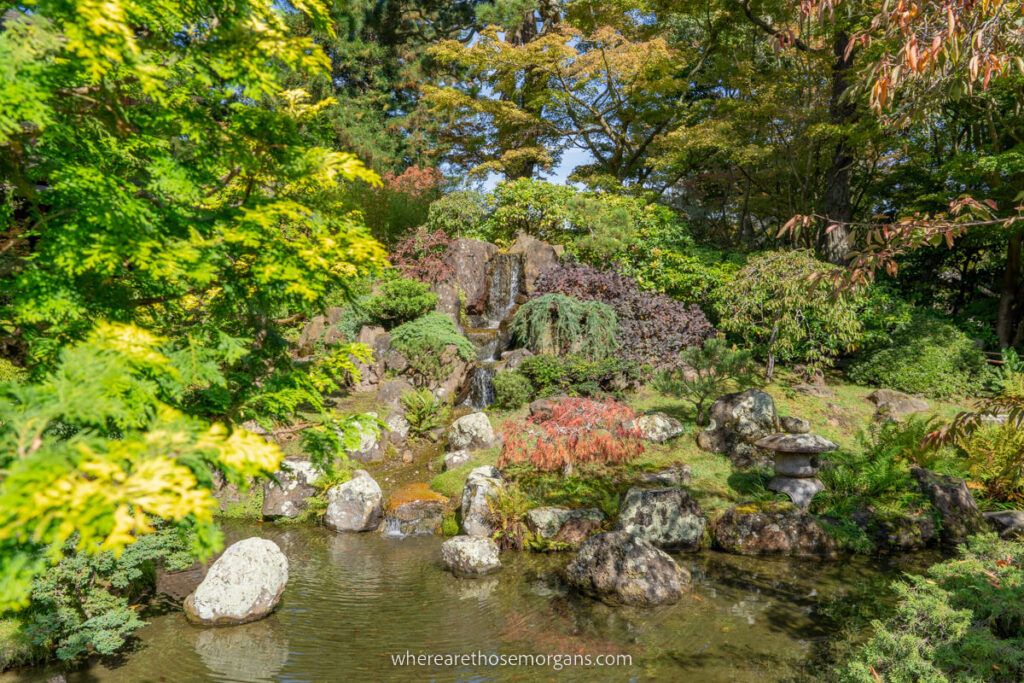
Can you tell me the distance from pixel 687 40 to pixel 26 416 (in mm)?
26291

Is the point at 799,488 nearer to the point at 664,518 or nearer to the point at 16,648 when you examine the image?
the point at 664,518

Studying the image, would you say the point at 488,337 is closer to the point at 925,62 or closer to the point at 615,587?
the point at 615,587

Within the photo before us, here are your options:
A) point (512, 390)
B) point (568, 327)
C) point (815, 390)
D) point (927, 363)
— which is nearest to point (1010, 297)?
point (927, 363)

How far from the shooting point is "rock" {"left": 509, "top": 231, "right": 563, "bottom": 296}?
51.5ft

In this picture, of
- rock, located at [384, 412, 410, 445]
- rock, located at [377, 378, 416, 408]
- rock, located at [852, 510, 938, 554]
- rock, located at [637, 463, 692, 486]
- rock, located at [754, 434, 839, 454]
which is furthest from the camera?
rock, located at [377, 378, 416, 408]

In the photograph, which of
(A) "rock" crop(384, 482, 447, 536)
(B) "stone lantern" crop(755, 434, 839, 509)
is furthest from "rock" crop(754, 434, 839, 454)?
(A) "rock" crop(384, 482, 447, 536)

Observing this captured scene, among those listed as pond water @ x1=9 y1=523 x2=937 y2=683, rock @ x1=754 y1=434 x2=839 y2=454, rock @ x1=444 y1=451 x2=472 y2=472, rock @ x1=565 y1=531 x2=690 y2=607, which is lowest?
pond water @ x1=9 y1=523 x2=937 y2=683

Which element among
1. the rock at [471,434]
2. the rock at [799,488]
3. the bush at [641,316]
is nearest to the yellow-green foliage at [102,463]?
the rock at [799,488]

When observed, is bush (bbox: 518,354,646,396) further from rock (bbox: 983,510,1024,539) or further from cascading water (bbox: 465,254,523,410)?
rock (bbox: 983,510,1024,539)

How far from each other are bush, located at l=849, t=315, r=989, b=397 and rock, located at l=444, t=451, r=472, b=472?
30.0 ft

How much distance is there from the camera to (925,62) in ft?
10.0

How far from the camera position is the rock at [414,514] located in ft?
29.2

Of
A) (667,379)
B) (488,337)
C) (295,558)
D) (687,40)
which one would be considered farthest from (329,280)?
(687,40)

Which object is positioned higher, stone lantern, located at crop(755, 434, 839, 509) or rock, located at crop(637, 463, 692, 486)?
stone lantern, located at crop(755, 434, 839, 509)
